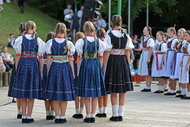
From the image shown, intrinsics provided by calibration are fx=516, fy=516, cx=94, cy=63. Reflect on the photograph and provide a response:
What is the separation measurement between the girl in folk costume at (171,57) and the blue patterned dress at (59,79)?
5.72 m

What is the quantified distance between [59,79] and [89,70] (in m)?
0.59

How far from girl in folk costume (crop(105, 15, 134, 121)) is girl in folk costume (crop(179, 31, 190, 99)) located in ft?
12.7

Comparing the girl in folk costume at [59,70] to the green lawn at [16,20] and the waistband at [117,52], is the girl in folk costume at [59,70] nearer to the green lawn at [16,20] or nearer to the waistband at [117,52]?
the waistband at [117,52]

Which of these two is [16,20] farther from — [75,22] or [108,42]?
[108,42]

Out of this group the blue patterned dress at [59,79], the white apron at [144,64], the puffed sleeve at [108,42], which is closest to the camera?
the blue patterned dress at [59,79]

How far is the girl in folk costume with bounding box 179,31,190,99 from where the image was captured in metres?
13.6

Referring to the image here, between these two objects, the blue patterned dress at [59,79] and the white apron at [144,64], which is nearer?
the blue patterned dress at [59,79]

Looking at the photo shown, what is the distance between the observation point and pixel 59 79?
30.9 feet

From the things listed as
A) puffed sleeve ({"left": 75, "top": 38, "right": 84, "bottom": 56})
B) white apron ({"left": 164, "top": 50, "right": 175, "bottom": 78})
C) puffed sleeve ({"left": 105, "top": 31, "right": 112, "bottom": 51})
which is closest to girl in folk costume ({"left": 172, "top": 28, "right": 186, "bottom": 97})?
white apron ({"left": 164, "top": 50, "right": 175, "bottom": 78})

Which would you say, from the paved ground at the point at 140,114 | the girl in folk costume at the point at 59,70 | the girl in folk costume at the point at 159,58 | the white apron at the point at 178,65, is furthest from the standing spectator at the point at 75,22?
the girl in folk costume at the point at 59,70

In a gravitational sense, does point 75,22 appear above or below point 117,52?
above

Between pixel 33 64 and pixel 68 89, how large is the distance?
2.64ft

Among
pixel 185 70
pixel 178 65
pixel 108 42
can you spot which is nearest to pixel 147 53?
pixel 178 65

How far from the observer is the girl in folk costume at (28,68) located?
9.49 m
